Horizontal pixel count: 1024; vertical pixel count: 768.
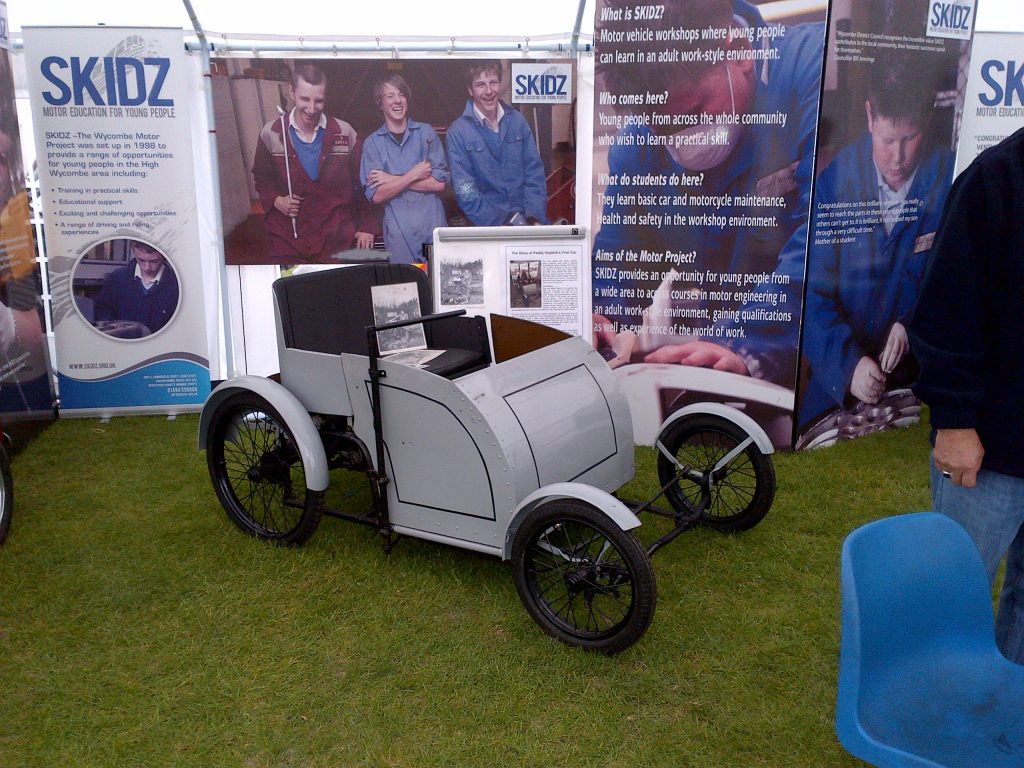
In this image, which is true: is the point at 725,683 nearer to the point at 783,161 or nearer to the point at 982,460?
the point at 982,460

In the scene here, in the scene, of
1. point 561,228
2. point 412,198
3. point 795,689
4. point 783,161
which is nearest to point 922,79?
point 783,161

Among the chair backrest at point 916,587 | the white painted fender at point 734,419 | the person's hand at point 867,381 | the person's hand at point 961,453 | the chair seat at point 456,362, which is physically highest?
the person's hand at point 961,453

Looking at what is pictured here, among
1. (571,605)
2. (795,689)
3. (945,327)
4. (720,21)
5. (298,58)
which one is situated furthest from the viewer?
(298,58)

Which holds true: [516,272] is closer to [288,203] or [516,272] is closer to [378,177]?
[378,177]

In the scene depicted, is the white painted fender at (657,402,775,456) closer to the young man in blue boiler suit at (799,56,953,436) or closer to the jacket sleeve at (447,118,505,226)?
the young man in blue boiler suit at (799,56,953,436)

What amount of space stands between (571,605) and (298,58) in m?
4.25

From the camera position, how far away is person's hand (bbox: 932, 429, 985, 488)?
198cm

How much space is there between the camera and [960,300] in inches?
76.2

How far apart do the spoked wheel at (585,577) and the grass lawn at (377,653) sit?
10 cm

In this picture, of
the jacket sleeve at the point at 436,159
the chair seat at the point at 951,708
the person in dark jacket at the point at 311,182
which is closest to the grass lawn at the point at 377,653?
the chair seat at the point at 951,708

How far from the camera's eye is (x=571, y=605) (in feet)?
10.4

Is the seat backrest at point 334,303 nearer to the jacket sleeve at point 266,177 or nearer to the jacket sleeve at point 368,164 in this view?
the jacket sleeve at point 368,164

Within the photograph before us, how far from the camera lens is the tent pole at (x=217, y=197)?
18.4ft

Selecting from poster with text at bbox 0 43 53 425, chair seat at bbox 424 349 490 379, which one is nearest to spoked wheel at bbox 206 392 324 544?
chair seat at bbox 424 349 490 379
